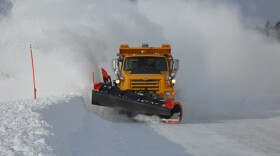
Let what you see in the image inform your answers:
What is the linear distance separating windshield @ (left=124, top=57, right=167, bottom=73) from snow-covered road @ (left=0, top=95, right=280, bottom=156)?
2.58 metres

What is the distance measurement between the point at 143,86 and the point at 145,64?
1.04 m

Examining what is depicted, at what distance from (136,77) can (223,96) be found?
8711mm

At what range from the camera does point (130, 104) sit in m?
12.1

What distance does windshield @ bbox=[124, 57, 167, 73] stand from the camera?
13766 millimetres

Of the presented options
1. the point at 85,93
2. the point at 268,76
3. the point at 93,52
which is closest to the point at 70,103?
the point at 85,93

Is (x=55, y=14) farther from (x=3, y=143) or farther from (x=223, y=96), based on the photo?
(x=3, y=143)

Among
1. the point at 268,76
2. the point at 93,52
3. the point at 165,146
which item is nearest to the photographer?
the point at 165,146

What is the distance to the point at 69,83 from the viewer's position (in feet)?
52.9

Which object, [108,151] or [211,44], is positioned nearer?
[108,151]

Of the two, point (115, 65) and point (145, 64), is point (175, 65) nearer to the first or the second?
point (145, 64)

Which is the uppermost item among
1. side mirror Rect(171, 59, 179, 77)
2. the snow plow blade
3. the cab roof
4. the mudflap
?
the cab roof

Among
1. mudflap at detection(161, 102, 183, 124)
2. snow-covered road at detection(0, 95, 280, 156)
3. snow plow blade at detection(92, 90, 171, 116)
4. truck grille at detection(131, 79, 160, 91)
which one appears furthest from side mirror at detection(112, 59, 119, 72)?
mudflap at detection(161, 102, 183, 124)

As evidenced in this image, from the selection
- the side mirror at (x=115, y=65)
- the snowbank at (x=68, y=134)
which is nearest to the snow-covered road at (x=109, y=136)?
the snowbank at (x=68, y=134)

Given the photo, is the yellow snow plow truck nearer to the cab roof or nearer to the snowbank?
the cab roof
